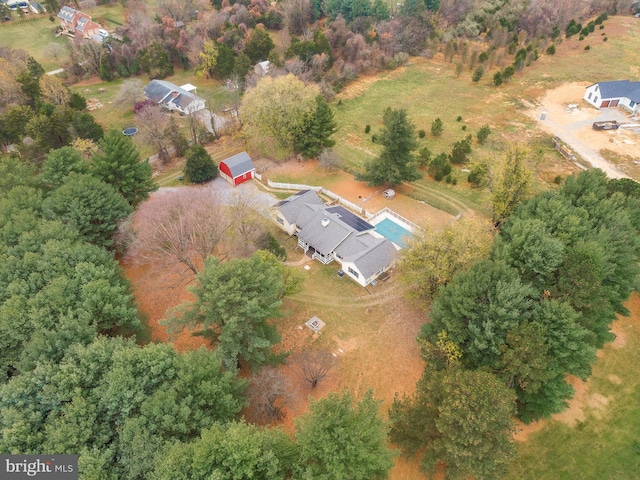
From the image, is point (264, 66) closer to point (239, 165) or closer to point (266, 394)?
point (239, 165)

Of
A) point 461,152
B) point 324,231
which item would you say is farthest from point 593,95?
point 324,231

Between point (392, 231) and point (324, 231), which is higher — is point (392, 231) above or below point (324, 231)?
below

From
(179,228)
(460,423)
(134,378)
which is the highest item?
(179,228)

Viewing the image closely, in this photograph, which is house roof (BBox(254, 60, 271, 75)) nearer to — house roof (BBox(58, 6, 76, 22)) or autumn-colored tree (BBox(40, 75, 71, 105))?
autumn-colored tree (BBox(40, 75, 71, 105))

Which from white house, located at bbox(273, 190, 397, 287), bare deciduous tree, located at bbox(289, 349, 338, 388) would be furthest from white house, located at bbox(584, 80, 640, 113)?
bare deciduous tree, located at bbox(289, 349, 338, 388)

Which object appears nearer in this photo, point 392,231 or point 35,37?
point 392,231

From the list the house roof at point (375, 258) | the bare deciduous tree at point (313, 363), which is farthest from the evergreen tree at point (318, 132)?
the bare deciduous tree at point (313, 363)

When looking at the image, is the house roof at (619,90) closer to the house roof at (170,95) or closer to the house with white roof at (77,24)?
the house roof at (170,95)
